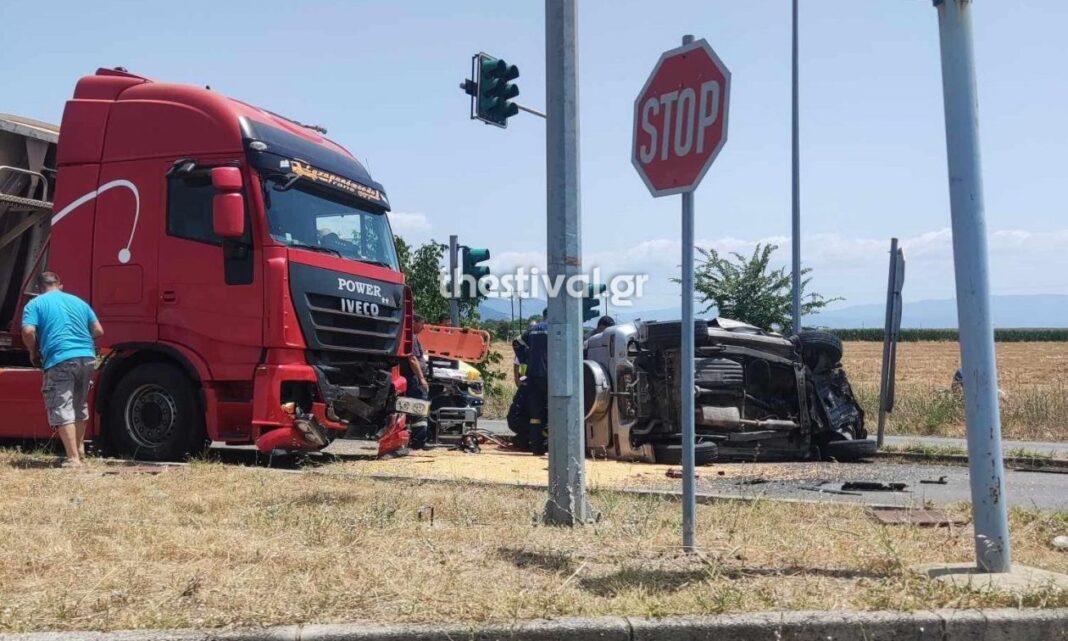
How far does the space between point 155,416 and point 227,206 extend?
2237 mm

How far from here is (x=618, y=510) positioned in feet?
19.7

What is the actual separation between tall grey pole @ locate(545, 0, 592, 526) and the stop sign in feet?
2.95

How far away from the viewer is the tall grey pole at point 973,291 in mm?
4414

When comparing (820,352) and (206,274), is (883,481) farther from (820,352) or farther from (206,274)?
(206,274)

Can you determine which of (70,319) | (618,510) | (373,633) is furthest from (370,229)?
(373,633)

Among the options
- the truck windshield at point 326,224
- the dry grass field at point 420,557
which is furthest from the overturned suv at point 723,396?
the dry grass field at point 420,557

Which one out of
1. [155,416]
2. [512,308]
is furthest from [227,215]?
[512,308]

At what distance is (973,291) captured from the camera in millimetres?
4434

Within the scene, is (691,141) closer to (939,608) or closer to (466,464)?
(939,608)

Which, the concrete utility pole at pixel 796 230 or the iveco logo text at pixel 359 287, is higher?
the concrete utility pole at pixel 796 230

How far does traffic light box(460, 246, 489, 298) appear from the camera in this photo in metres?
14.9

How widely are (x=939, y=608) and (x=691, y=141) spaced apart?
7.99ft

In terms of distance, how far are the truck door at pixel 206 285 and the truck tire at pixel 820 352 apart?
604cm

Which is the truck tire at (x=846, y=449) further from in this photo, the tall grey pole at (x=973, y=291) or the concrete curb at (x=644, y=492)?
the tall grey pole at (x=973, y=291)
